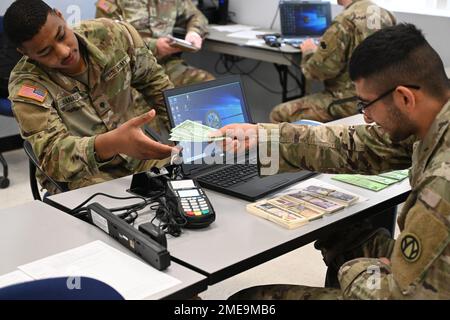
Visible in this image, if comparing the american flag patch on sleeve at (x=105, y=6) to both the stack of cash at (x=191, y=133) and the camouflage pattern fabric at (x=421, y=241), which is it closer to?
the stack of cash at (x=191, y=133)

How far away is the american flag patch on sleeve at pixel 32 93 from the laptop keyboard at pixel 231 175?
2.08ft

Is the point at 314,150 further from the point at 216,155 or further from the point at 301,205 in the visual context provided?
the point at 216,155

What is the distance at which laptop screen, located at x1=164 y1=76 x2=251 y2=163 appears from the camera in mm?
1982

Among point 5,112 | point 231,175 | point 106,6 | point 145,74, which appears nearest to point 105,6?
point 106,6

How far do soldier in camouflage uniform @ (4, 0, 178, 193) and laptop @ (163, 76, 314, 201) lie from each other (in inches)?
4.5

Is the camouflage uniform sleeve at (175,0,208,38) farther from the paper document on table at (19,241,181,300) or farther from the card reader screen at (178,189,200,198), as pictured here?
the paper document on table at (19,241,181,300)

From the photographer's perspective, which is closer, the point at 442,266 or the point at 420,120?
the point at 442,266

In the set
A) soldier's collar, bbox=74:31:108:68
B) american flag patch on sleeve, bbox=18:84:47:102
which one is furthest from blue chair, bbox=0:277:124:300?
soldier's collar, bbox=74:31:108:68

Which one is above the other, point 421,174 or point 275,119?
point 421,174

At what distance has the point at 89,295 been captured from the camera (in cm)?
112

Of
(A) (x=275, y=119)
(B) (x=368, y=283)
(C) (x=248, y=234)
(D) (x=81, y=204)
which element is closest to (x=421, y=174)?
(B) (x=368, y=283)

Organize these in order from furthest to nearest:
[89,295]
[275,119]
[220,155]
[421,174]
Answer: [275,119] < [220,155] < [421,174] < [89,295]

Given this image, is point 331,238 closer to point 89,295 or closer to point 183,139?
point 183,139
